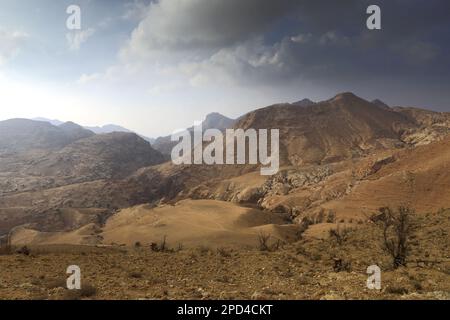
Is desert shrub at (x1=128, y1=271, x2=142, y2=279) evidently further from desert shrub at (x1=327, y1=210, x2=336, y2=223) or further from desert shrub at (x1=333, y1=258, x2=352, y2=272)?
desert shrub at (x1=327, y1=210, x2=336, y2=223)

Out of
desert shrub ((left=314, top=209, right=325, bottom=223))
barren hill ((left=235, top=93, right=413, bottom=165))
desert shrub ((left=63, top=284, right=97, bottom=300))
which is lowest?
desert shrub ((left=314, top=209, right=325, bottom=223))

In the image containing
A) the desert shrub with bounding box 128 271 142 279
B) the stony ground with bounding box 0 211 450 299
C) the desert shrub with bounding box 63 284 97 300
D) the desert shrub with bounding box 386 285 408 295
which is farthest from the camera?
the desert shrub with bounding box 128 271 142 279

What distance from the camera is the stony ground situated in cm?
882

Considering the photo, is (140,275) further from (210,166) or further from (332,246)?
(210,166)

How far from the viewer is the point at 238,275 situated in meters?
12.0

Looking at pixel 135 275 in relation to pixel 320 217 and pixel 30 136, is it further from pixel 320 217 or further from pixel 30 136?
pixel 30 136

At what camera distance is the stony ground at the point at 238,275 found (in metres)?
8.82

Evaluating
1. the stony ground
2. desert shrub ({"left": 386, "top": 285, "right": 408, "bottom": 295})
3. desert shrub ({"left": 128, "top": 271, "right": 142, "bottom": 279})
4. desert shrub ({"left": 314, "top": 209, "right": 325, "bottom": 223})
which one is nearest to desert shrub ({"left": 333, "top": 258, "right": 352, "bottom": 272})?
the stony ground

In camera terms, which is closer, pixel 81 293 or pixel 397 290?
pixel 397 290

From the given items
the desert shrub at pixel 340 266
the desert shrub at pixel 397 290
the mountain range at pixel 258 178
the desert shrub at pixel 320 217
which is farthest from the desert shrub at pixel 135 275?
the desert shrub at pixel 320 217

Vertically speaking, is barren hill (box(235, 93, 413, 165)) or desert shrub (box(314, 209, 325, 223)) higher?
barren hill (box(235, 93, 413, 165))

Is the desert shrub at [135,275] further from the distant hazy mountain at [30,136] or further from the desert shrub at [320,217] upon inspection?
the distant hazy mountain at [30,136]

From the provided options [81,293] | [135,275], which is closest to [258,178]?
[135,275]
